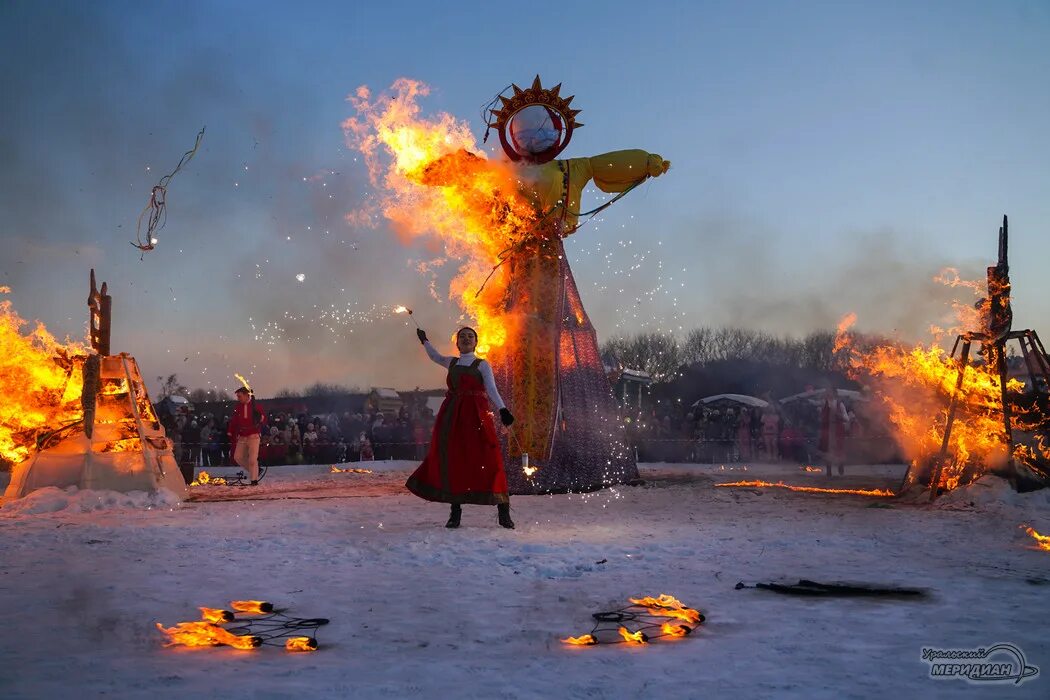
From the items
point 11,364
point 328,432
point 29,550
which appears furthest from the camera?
point 328,432

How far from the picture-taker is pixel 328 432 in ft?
84.2

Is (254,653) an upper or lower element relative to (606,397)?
lower

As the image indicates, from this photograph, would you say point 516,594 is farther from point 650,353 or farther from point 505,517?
point 650,353

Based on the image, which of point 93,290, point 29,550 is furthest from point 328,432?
point 29,550

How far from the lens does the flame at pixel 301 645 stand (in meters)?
3.96

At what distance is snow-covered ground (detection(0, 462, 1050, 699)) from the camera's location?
3.49 metres

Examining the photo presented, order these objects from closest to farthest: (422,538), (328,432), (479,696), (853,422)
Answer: (479,696) < (422,538) < (853,422) < (328,432)

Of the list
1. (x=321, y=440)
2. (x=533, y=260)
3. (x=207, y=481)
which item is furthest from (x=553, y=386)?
(x=321, y=440)

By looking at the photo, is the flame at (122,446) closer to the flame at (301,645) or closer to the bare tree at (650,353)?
the flame at (301,645)

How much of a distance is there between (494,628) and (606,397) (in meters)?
8.47

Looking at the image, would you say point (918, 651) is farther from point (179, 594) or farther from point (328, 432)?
point (328, 432)

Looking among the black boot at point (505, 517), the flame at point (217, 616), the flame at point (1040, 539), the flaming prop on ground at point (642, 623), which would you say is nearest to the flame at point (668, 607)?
the flaming prop on ground at point (642, 623)

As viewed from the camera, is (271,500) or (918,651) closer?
(918,651)

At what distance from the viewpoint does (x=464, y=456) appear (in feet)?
27.5
